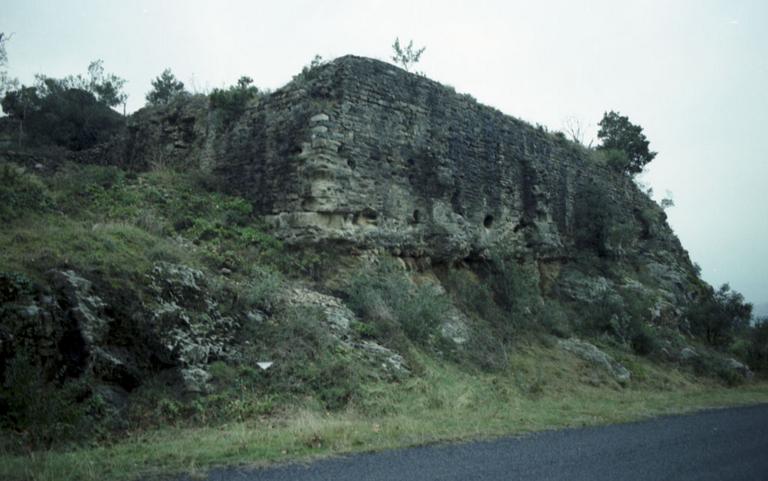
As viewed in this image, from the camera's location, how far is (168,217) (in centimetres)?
1185

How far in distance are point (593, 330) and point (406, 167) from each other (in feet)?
23.7

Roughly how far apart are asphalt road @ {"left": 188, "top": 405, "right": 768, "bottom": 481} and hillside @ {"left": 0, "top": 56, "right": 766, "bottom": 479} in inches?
19.8

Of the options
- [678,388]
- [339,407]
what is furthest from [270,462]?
[678,388]

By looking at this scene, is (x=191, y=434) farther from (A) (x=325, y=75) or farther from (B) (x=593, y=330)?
(B) (x=593, y=330)

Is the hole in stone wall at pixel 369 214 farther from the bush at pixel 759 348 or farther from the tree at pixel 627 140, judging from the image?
the tree at pixel 627 140

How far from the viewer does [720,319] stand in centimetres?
2012

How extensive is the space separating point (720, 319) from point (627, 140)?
1198 centimetres

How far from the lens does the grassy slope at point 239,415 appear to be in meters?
5.78

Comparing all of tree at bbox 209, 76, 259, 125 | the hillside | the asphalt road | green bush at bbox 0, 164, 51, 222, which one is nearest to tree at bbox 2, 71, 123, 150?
the hillside

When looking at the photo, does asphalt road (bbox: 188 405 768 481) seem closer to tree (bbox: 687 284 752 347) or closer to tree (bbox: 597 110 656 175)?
tree (bbox: 687 284 752 347)

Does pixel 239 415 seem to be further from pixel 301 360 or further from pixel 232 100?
pixel 232 100

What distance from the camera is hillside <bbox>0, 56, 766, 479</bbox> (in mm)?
6836

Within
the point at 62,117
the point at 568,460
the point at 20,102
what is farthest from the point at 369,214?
the point at 20,102

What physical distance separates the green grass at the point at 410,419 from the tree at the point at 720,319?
6713 mm
